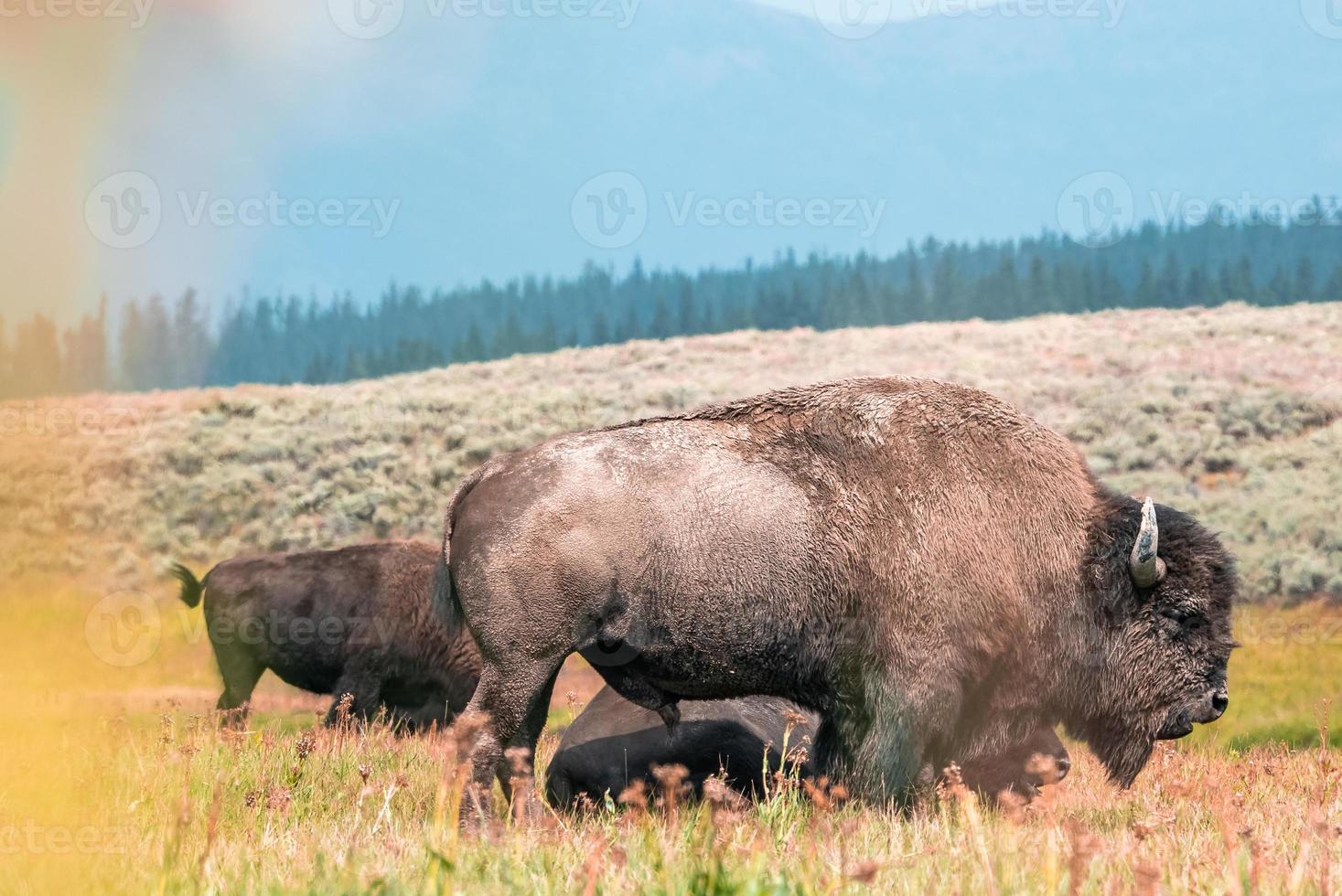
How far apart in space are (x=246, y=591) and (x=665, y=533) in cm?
859

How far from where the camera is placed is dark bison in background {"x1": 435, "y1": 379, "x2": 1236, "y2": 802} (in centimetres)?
570

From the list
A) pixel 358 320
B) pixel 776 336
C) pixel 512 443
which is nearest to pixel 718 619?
pixel 512 443

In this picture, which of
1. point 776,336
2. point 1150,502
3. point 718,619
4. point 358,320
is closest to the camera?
point 718,619

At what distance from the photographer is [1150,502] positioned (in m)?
6.09

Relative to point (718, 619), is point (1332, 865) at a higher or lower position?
lower

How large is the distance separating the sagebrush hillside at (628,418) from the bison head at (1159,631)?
52.7 ft

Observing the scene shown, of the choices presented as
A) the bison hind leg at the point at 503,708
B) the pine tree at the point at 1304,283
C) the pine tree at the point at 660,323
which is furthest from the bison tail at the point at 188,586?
the pine tree at the point at 1304,283

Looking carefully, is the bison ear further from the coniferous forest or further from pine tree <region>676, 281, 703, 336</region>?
pine tree <region>676, 281, 703, 336</region>

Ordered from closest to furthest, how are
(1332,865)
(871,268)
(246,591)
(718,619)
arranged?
1. (1332,865)
2. (718,619)
3. (246,591)
4. (871,268)

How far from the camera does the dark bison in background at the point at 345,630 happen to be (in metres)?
12.0

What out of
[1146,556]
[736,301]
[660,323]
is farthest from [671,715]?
[736,301]

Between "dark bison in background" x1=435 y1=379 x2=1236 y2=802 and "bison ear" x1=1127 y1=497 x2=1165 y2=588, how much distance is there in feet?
0.04

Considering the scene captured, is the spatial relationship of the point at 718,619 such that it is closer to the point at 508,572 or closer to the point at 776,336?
the point at 508,572

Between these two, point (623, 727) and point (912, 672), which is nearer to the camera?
point (912, 672)
